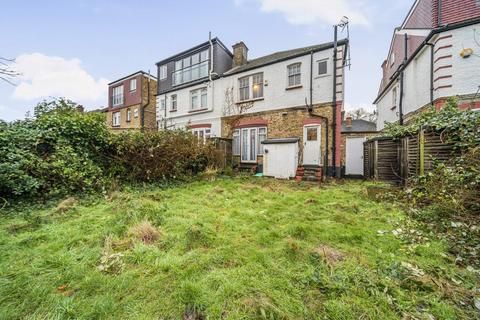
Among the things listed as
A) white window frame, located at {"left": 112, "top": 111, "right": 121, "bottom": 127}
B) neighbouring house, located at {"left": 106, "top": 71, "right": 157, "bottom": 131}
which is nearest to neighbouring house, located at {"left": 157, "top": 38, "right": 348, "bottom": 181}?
neighbouring house, located at {"left": 106, "top": 71, "right": 157, "bottom": 131}

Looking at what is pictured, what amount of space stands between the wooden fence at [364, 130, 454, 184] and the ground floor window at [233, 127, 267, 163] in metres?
5.46

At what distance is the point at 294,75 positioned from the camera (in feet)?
34.6

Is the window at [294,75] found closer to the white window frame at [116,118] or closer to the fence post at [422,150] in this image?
the fence post at [422,150]

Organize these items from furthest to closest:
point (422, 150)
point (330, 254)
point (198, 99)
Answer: point (198, 99) < point (422, 150) < point (330, 254)

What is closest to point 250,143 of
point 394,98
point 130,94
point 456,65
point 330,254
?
point 394,98

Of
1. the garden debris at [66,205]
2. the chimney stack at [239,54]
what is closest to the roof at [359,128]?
the chimney stack at [239,54]

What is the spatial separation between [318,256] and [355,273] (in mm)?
422

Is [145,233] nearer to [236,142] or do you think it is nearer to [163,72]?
[236,142]

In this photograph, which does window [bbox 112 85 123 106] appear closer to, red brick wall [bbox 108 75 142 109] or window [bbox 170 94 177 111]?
red brick wall [bbox 108 75 142 109]

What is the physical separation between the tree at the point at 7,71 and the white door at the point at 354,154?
51.5ft

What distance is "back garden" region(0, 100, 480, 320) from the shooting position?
164 centimetres

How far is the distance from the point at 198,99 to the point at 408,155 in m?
12.5

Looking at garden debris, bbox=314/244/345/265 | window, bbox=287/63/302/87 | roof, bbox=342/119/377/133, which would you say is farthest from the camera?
roof, bbox=342/119/377/133

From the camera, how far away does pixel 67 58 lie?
35.9 ft
